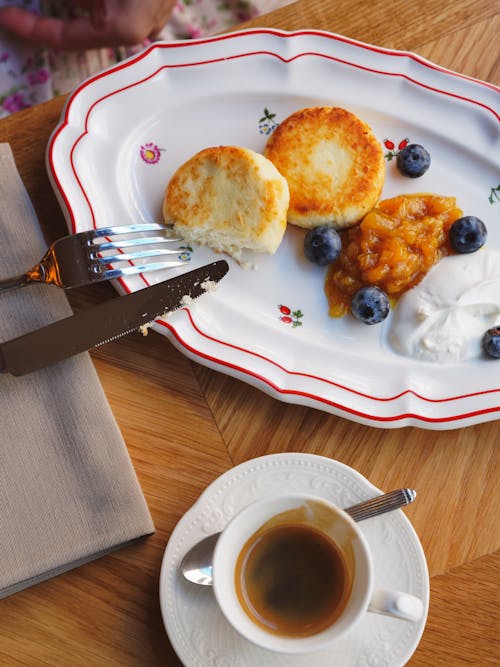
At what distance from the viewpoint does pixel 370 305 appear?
1353 millimetres

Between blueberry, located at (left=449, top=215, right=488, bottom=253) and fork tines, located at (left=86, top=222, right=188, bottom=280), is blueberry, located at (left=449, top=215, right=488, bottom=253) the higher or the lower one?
the lower one

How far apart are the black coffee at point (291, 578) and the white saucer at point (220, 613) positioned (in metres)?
0.07

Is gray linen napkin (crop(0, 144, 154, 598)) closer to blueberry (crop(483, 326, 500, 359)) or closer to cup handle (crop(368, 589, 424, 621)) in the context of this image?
cup handle (crop(368, 589, 424, 621))

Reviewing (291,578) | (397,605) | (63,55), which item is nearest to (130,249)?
(291,578)

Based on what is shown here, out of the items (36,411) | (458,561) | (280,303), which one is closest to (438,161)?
(280,303)

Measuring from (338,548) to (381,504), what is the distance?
11 centimetres

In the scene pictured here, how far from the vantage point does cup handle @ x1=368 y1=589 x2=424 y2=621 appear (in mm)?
1019

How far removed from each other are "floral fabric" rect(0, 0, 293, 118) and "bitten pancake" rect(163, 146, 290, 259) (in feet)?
2.62

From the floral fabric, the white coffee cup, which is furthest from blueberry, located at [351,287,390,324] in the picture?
the floral fabric

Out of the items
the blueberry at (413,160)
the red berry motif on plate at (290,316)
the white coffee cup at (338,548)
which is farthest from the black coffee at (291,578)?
the blueberry at (413,160)

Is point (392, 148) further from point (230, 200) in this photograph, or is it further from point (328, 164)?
point (230, 200)

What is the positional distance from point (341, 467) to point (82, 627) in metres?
0.54

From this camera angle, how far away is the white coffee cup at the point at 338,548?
1028 mm

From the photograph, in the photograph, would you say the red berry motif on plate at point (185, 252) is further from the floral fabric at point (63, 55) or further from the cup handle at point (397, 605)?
the floral fabric at point (63, 55)
